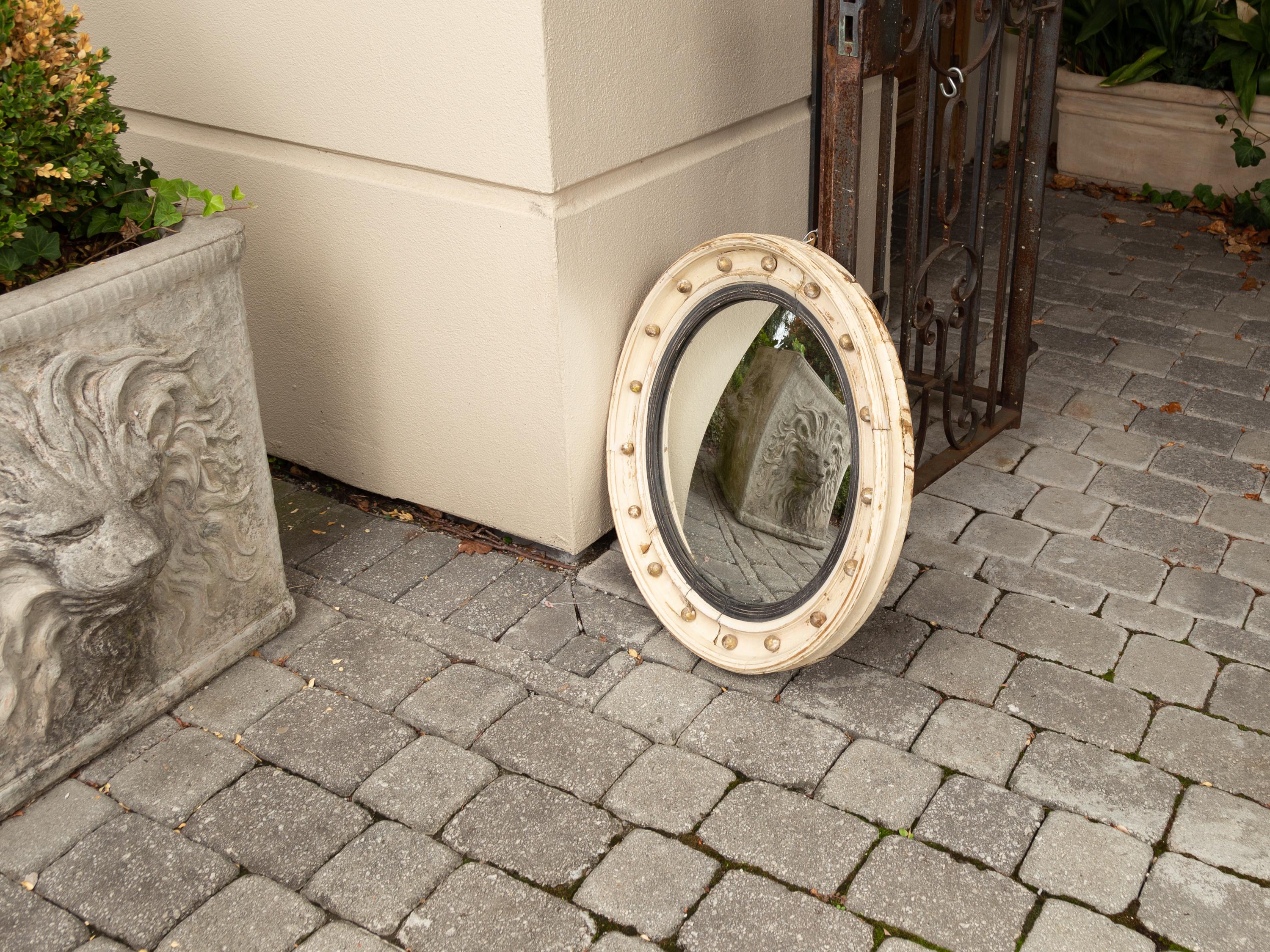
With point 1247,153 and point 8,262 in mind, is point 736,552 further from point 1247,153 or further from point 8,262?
point 1247,153

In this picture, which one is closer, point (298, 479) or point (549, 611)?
point (549, 611)

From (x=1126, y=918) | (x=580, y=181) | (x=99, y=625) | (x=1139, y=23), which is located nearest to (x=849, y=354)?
(x=580, y=181)

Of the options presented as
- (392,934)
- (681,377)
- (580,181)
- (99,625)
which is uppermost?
(580,181)

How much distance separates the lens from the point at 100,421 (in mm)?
2504

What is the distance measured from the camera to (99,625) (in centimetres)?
260

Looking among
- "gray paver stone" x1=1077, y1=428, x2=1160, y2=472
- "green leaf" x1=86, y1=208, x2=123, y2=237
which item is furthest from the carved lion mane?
"green leaf" x1=86, y1=208, x2=123, y2=237

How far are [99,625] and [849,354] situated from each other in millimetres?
1754

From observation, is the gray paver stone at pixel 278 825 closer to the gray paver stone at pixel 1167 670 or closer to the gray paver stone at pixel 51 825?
the gray paver stone at pixel 51 825

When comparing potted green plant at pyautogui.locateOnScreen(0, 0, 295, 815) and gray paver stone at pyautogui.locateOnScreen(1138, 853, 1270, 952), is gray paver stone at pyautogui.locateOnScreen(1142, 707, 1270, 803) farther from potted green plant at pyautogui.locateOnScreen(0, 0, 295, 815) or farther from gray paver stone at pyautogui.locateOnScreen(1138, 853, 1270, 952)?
potted green plant at pyautogui.locateOnScreen(0, 0, 295, 815)

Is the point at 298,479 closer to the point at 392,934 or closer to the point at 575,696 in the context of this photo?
the point at 575,696

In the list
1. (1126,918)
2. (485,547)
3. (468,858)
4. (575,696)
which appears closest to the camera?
(1126,918)

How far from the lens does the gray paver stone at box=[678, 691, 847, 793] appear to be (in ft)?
8.57

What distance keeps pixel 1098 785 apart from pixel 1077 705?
10.3 inches

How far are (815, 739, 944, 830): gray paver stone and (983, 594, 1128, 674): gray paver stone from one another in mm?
521
